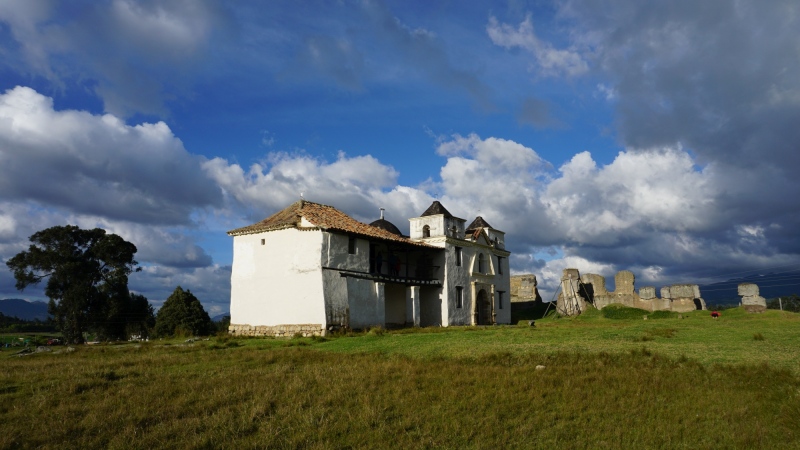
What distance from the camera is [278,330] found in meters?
24.0

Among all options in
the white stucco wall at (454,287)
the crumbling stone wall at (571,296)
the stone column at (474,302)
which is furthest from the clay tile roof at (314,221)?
the crumbling stone wall at (571,296)

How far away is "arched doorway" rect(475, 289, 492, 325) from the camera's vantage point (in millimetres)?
34938

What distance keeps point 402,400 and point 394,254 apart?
21.8 metres

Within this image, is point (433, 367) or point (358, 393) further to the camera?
point (433, 367)

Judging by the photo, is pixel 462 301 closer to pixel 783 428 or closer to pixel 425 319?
pixel 425 319

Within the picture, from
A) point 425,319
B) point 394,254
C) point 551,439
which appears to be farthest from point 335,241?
point 551,439

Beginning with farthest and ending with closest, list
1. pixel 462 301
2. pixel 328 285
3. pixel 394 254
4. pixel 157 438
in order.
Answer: pixel 462 301
pixel 394 254
pixel 328 285
pixel 157 438

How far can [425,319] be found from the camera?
104 feet

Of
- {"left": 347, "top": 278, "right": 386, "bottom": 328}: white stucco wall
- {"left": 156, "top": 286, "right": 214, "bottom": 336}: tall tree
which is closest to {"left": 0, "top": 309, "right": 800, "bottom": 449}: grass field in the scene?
{"left": 347, "top": 278, "right": 386, "bottom": 328}: white stucco wall

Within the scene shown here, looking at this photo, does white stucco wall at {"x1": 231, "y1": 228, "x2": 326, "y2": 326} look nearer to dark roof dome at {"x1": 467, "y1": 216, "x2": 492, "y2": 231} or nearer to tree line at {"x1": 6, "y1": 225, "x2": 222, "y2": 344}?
tree line at {"x1": 6, "y1": 225, "x2": 222, "y2": 344}

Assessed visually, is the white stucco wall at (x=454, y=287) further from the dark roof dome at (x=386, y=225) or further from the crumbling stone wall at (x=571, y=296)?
the crumbling stone wall at (x=571, y=296)

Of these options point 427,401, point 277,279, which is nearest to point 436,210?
point 277,279

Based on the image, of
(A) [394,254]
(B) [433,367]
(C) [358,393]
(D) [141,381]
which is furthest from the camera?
(A) [394,254]

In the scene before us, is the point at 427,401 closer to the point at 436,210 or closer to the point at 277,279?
the point at 277,279
